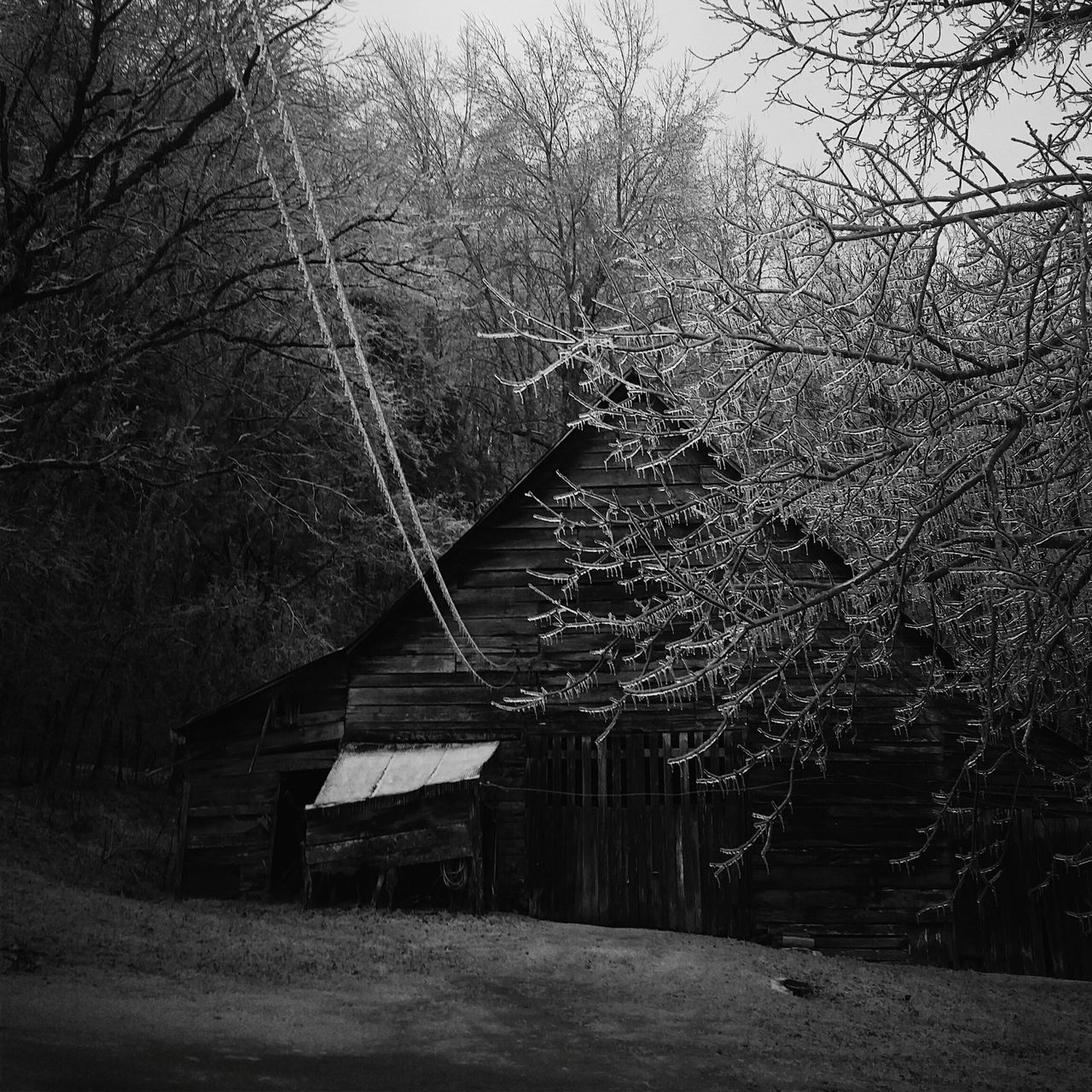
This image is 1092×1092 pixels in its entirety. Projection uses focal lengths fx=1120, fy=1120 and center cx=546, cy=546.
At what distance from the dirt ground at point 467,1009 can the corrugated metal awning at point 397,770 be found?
1.31 metres

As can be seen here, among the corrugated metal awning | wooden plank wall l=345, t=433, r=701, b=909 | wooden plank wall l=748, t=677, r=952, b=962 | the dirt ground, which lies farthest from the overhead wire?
wooden plank wall l=748, t=677, r=952, b=962

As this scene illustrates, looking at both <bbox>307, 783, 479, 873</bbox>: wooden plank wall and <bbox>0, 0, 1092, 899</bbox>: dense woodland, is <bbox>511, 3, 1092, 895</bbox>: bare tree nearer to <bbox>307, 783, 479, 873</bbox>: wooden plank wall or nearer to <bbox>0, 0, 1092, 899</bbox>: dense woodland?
<bbox>0, 0, 1092, 899</bbox>: dense woodland

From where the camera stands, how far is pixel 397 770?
13.2 m

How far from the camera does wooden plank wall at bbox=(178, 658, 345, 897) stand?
14180mm

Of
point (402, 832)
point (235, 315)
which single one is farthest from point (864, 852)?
point (235, 315)

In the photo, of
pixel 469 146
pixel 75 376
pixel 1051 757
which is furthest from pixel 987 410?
pixel 469 146

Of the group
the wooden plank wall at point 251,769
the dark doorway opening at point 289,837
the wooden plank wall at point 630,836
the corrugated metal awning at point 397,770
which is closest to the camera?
the corrugated metal awning at point 397,770

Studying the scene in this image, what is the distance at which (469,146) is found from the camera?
31.0 metres

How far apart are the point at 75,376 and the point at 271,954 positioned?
6.97m

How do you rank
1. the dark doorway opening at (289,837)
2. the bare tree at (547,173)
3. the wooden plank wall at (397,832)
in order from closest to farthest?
the wooden plank wall at (397,832)
the dark doorway opening at (289,837)
the bare tree at (547,173)

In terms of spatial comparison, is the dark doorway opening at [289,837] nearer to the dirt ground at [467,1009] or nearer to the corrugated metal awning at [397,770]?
the corrugated metal awning at [397,770]

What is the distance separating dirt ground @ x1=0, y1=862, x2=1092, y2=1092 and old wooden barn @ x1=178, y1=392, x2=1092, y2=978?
35.7 inches

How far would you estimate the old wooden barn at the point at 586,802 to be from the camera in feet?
43.2

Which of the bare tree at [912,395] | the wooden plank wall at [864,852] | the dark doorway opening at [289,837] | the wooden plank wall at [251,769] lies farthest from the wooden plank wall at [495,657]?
the bare tree at [912,395]
